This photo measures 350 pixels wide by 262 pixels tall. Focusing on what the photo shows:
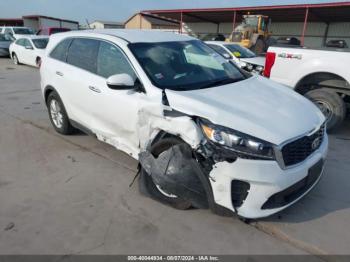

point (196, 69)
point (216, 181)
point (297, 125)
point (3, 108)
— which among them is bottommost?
point (3, 108)

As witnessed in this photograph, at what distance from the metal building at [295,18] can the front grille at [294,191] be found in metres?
21.5

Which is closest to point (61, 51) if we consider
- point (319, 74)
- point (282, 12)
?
point (319, 74)

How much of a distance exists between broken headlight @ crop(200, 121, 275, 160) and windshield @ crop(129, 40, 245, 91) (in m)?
0.85

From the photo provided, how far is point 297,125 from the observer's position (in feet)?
9.30

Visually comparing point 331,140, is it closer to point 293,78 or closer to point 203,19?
point 293,78

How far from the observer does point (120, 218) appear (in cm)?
309

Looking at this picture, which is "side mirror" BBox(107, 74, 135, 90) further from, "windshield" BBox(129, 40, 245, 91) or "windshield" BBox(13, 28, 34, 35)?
"windshield" BBox(13, 28, 34, 35)

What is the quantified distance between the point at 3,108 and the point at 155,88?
5.46 m

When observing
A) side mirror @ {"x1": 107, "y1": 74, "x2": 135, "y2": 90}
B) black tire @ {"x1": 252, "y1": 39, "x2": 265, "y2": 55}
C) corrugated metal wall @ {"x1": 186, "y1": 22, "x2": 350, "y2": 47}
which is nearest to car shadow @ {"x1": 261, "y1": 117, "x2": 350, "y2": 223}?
side mirror @ {"x1": 107, "y1": 74, "x2": 135, "y2": 90}

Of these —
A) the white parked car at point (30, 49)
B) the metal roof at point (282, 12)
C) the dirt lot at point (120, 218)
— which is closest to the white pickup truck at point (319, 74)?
the dirt lot at point (120, 218)

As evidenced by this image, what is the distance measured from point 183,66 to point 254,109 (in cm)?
120

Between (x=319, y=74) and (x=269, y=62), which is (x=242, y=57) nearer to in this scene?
(x=269, y=62)

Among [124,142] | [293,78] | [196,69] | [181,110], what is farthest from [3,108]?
[293,78]

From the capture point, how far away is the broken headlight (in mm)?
2566
